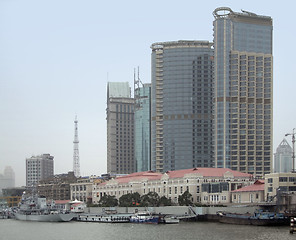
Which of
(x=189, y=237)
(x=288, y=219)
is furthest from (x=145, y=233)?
(x=288, y=219)

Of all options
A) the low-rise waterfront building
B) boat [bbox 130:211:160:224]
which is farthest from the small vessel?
the low-rise waterfront building

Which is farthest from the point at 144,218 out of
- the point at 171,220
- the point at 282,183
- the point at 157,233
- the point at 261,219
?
the point at 282,183

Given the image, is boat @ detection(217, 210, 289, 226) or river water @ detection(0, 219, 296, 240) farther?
boat @ detection(217, 210, 289, 226)

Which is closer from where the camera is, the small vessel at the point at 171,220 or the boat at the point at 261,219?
the boat at the point at 261,219

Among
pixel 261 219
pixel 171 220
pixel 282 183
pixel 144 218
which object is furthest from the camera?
pixel 282 183

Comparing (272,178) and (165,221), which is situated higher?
(272,178)

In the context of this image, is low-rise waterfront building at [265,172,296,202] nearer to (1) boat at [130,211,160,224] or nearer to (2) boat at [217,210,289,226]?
(2) boat at [217,210,289,226]

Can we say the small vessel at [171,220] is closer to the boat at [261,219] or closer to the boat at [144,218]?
the boat at [144,218]

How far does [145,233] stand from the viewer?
146625mm

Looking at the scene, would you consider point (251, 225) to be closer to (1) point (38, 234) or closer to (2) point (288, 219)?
(2) point (288, 219)

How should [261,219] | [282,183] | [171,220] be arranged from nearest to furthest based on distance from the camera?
1. [261,219]
2. [171,220]
3. [282,183]

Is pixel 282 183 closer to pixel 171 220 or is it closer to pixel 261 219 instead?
pixel 261 219

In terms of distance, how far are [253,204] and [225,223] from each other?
21.7 meters

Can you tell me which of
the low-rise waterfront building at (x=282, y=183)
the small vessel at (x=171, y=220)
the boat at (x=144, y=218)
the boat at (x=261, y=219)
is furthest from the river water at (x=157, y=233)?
the low-rise waterfront building at (x=282, y=183)
